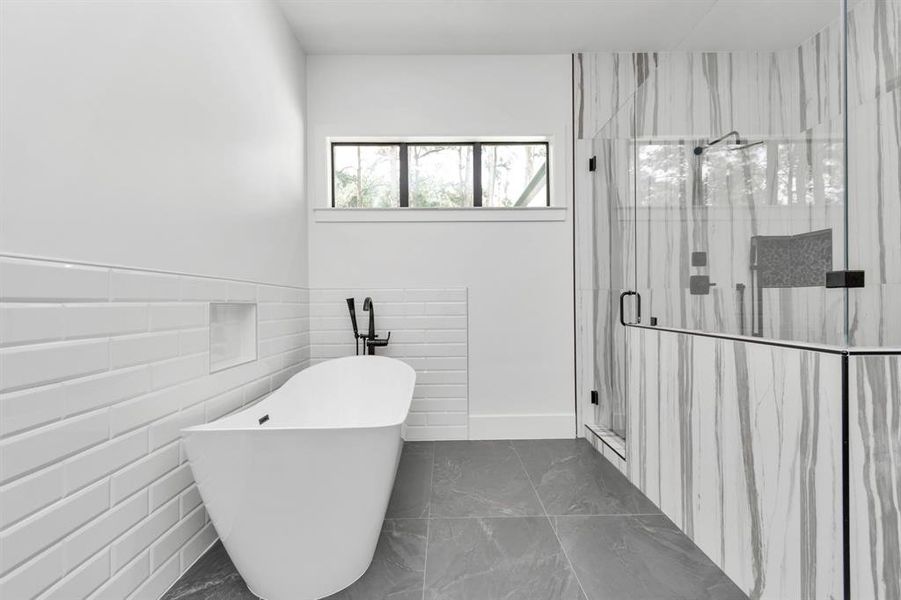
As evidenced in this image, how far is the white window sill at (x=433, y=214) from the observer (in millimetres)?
2971

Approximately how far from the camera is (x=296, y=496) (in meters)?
1.23

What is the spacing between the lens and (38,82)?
961mm

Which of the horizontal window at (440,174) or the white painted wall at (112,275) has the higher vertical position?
the horizontal window at (440,174)

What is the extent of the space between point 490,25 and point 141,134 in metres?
2.27

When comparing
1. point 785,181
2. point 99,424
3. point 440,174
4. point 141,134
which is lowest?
point 99,424

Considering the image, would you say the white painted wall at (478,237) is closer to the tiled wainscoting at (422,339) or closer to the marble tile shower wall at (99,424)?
the tiled wainscoting at (422,339)

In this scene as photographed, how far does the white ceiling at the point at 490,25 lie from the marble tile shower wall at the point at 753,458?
1819 mm

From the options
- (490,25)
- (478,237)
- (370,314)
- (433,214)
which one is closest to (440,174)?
(433,214)

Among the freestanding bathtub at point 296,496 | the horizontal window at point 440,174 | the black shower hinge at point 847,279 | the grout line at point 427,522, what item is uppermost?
the horizontal window at point 440,174

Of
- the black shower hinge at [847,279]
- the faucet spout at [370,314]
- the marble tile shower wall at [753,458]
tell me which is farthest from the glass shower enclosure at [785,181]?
the faucet spout at [370,314]

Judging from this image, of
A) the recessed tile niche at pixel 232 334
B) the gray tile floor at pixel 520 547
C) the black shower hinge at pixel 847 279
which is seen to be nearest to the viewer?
the black shower hinge at pixel 847 279

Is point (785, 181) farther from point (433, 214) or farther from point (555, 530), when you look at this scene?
point (433, 214)

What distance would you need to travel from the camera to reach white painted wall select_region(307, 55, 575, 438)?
2982 mm

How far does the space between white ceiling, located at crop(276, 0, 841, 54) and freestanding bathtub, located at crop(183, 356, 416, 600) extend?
100 inches
